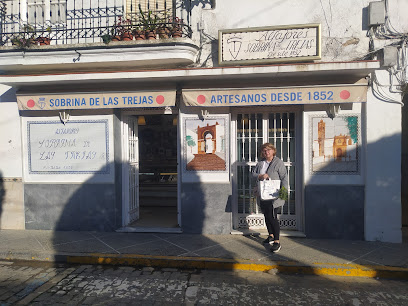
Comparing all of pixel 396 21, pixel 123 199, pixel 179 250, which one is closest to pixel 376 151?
pixel 396 21

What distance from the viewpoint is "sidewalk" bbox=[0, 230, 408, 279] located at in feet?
16.3

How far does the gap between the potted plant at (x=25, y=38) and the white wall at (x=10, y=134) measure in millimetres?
1098

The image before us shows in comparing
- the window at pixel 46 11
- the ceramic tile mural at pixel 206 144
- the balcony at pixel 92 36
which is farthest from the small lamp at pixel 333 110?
the window at pixel 46 11

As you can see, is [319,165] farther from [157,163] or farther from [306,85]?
[157,163]

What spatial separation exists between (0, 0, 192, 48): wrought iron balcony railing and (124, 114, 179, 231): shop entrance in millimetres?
2035

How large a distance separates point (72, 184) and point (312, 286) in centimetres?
534

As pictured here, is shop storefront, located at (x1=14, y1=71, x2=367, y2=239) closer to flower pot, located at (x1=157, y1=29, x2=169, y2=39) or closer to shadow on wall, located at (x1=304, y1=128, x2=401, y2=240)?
shadow on wall, located at (x1=304, y1=128, x2=401, y2=240)

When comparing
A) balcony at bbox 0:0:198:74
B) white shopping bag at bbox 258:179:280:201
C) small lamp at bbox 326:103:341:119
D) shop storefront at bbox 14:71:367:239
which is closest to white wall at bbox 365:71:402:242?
shop storefront at bbox 14:71:367:239

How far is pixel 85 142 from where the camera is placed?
702 centimetres

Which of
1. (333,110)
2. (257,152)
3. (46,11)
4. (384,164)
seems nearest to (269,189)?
(257,152)

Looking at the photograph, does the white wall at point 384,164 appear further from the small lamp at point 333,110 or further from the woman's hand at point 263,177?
the woman's hand at point 263,177

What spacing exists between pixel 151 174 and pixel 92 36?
5224mm

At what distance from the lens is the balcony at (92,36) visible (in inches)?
249

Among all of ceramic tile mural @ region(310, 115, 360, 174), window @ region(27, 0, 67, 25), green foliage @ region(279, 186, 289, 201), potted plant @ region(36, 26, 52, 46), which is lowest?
green foliage @ region(279, 186, 289, 201)
